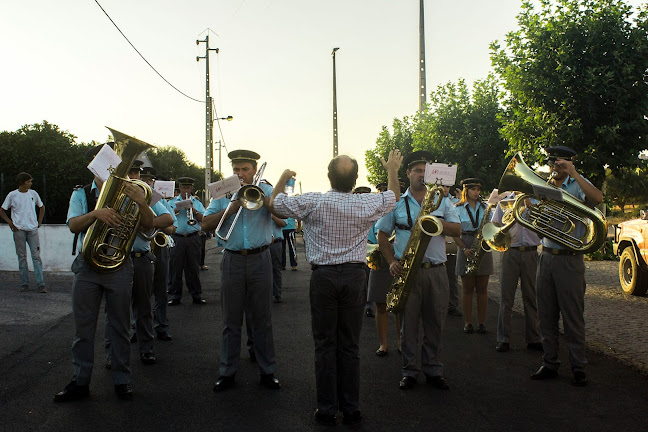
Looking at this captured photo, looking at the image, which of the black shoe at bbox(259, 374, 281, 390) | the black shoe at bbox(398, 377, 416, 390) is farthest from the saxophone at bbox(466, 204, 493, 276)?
the black shoe at bbox(259, 374, 281, 390)

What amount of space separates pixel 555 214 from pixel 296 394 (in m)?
2.86

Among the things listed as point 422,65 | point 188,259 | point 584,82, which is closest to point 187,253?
point 188,259

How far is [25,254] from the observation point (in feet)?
39.8

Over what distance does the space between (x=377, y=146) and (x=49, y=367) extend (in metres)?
35.2

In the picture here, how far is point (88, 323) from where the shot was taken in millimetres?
5434

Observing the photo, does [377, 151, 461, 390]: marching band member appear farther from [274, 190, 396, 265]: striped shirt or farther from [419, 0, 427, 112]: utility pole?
[419, 0, 427, 112]: utility pole

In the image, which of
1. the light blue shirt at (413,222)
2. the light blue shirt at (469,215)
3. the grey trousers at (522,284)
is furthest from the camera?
the light blue shirt at (469,215)

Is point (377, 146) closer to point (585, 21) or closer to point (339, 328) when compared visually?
point (585, 21)

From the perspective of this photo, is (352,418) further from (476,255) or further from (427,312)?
(476,255)

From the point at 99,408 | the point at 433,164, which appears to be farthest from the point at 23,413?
the point at 433,164

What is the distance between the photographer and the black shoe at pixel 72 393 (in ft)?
17.3

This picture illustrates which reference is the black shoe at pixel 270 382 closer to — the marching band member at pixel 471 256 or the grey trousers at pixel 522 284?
the grey trousers at pixel 522 284

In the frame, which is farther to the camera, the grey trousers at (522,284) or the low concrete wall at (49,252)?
the low concrete wall at (49,252)

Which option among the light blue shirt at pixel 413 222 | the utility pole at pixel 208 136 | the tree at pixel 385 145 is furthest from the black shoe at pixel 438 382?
the tree at pixel 385 145
